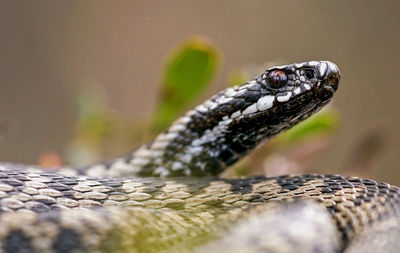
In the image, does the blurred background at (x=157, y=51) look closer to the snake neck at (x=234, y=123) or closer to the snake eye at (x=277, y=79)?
the snake neck at (x=234, y=123)

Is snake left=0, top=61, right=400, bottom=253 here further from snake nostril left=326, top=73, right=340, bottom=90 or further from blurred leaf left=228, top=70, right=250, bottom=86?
blurred leaf left=228, top=70, right=250, bottom=86

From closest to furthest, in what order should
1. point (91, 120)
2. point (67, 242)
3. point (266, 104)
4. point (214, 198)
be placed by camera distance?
point (67, 242) → point (214, 198) → point (266, 104) → point (91, 120)

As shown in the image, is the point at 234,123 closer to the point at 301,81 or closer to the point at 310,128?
the point at 301,81

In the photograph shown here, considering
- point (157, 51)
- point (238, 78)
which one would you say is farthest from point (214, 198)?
point (157, 51)

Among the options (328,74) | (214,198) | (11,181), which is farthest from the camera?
(328,74)

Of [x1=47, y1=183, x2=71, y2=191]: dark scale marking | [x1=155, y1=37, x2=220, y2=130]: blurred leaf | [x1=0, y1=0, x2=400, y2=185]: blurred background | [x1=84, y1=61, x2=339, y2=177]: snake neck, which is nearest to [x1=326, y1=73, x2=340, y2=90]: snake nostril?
[x1=84, y1=61, x2=339, y2=177]: snake neck

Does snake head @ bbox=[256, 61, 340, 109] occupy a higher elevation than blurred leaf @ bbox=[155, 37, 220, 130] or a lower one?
lower

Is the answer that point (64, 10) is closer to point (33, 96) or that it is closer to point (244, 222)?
point (33, 96)
